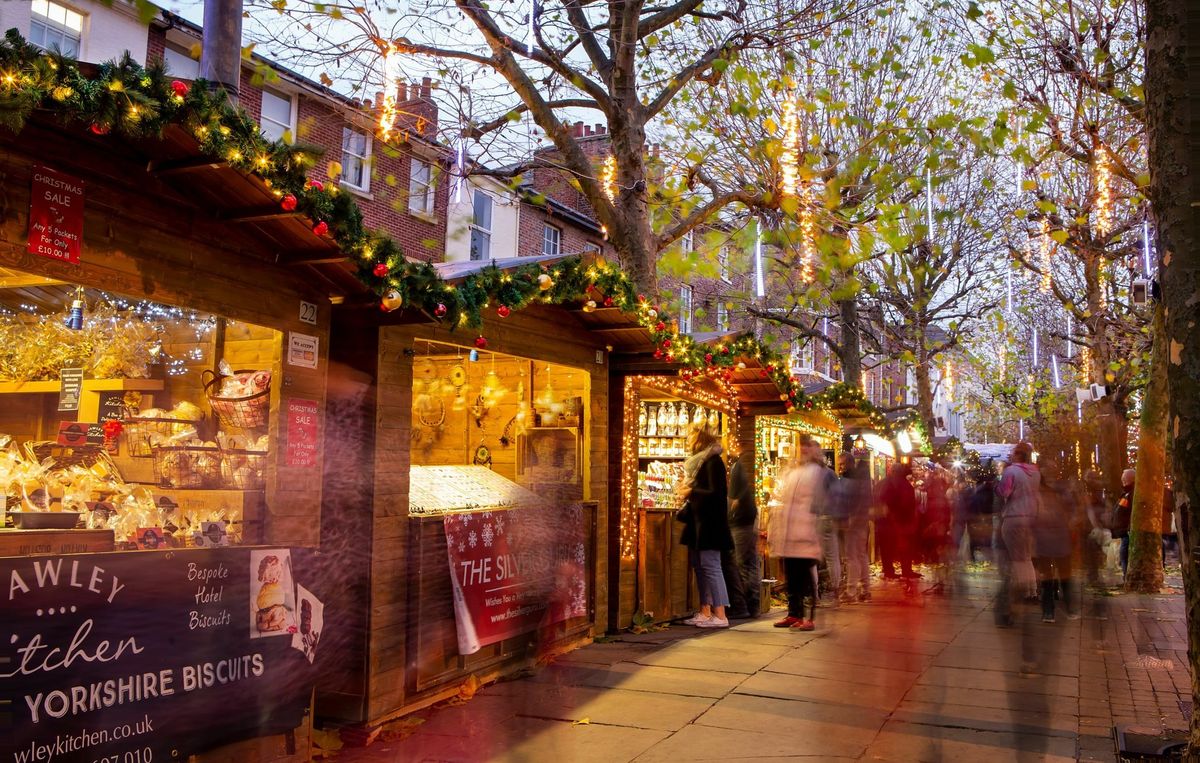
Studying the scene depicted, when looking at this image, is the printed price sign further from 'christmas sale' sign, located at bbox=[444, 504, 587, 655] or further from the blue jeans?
the blue jeans

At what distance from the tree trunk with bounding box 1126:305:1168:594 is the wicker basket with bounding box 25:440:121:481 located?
14407mm

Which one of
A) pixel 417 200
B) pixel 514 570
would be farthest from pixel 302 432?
pixel 417 200

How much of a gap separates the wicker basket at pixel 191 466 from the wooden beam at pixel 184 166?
64.8 inches

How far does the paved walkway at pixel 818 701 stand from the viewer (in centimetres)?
532

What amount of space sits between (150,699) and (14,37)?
8.79 ft

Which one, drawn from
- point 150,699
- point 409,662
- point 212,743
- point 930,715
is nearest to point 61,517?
point 150,699

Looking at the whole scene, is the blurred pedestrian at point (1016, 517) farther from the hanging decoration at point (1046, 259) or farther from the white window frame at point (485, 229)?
the white window frame at point (485, 229)

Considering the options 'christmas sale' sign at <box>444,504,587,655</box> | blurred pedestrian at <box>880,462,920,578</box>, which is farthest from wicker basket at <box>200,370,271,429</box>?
blurred pedestrian at <box>880,462,920,578</box>

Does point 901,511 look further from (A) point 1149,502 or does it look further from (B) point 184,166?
(B) point 184,166

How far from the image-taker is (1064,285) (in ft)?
84.6

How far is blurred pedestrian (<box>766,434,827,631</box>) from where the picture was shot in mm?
9484

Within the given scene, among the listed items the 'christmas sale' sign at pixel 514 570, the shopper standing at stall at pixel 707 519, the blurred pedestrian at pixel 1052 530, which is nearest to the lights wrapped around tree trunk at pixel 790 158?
the shopper standing at stall at pixel 707 519

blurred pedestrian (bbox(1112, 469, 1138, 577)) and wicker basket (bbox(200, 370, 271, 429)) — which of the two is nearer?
wicker basket (bbox(200, 370, 271, 429))

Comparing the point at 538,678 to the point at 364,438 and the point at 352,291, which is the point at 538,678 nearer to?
the point at 364,438
